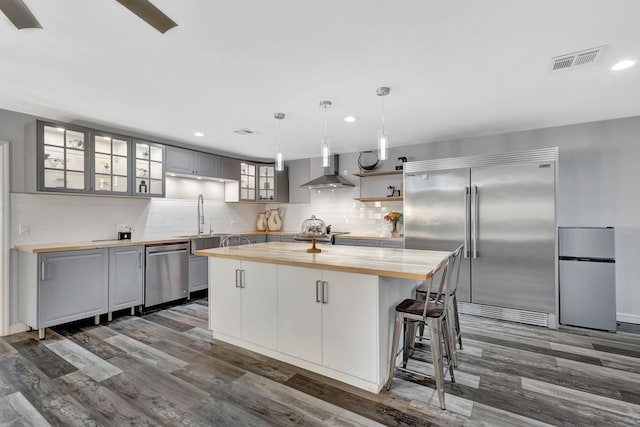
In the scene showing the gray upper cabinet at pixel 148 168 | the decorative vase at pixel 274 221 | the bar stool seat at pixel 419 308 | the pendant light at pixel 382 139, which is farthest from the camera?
the decorative vase at pixel 274 221

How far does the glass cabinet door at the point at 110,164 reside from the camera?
12.4 feet

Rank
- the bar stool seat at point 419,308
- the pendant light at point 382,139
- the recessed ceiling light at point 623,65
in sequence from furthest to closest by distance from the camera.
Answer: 1. the pendant light at point 382,139
2. the recessed ceiling light at point 623,65
3. the bar stool seat at point 419,308

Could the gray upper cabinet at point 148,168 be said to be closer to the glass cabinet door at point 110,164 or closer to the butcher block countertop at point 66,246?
the glass cabinet door at point 110,164

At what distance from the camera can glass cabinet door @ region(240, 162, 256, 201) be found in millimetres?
5773

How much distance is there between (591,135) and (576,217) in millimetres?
1017

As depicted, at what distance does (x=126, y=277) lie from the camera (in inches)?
150

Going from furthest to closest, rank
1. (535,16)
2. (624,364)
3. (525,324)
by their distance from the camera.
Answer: (525,324)
(624,364)
(535,16)

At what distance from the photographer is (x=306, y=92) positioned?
113 inches

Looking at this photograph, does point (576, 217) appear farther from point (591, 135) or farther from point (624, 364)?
point (624, 364)

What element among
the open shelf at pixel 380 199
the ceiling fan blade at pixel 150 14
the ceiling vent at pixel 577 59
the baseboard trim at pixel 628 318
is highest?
the ceiling vent at pixel 577 59

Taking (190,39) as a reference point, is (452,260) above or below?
below

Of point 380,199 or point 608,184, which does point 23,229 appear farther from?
point 608,184

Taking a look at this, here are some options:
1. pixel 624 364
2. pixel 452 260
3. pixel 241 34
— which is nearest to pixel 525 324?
pixel 624 364

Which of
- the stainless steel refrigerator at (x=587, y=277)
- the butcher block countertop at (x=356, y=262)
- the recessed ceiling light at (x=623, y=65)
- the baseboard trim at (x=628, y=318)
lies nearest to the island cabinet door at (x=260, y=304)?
the butcher block countertop at (x=356, y=262)
